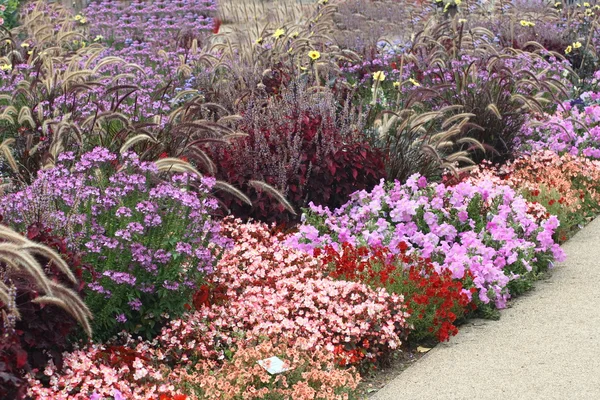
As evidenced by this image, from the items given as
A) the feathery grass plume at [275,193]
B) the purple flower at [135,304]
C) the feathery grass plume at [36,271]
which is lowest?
the purple flower at [135,304]

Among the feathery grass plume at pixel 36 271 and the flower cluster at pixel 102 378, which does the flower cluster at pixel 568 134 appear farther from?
the feathery grass plume at pixel 36 271

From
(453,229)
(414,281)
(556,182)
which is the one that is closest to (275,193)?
(414,281)

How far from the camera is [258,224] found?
19.9 feet

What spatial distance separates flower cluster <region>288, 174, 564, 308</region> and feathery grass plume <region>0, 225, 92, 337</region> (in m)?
2.48

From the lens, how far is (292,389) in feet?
13.0

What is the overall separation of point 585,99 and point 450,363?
6237 mm

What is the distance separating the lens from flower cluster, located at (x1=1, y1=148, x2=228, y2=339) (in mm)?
4184

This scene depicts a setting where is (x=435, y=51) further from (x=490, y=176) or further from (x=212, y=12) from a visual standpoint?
(x=212, y=12)

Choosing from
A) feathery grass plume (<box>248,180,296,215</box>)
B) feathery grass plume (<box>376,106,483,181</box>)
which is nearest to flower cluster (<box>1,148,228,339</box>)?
feathery grass plume (<box>248,180,296,215</box>)

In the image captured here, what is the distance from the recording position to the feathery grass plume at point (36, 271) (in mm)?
3076

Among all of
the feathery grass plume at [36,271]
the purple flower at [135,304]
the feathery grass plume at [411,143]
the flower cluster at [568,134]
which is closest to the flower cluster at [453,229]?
the feathery grass plume at [411,143]

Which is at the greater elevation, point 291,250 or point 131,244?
point 131,244

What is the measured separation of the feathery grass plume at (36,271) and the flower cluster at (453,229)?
2480mm

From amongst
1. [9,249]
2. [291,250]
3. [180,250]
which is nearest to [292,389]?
[180,250]
